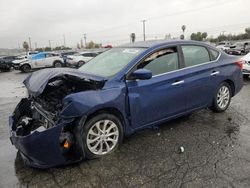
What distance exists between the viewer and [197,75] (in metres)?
4.35

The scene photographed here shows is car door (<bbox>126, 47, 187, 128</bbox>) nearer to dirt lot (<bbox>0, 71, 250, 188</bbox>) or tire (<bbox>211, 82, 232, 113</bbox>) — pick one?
dirt lot (<bbox>0, 71, 250, 188</bbox>)

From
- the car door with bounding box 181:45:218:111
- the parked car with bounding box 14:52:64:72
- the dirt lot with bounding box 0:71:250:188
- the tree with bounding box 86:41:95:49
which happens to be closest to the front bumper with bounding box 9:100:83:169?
the dirt lot with bounding box 0:71:250:188

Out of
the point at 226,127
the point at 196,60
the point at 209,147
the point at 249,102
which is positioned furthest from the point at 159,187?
the point at 249,102

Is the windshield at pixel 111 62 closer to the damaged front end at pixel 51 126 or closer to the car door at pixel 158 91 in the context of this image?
the car door at pixel 158 91

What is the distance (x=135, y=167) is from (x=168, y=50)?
2.08 m

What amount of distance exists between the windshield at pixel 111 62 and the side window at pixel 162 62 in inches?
8.5

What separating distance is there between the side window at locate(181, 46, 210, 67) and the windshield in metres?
0.91

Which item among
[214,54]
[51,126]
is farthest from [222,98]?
[51,126]

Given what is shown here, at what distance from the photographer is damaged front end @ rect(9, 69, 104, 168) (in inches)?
115

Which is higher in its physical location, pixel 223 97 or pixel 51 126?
pixel 51 126

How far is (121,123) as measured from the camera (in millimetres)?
3588

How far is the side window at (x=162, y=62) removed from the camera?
3883mm

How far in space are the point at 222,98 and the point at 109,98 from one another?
2.85 metres

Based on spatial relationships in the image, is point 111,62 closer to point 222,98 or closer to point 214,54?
point 214,54
